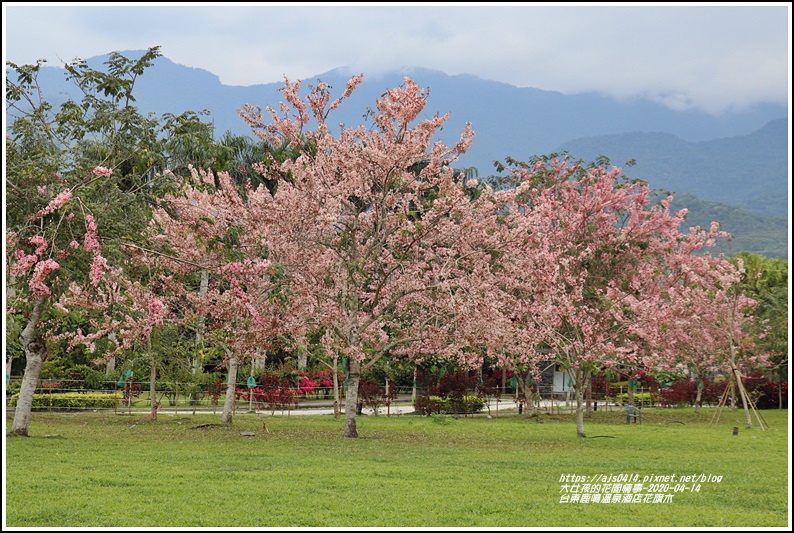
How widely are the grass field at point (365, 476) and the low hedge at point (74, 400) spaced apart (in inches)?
149

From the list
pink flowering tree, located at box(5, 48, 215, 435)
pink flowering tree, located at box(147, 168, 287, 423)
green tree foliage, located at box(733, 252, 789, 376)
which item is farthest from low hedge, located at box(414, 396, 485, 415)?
pink flowering tree, located at box(5, 48, 215, 435)

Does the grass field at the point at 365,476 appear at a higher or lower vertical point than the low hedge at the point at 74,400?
lower

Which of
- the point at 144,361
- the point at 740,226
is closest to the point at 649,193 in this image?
the point at 144,361

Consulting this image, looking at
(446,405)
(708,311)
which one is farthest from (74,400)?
(708,311)

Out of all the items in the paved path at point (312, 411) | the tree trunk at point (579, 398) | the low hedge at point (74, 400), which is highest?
the tree trunk at point (579, 398)

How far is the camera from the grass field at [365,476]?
8375 millimetres

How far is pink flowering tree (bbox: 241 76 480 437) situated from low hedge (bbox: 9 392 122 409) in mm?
10845

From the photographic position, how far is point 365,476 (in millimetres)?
11102

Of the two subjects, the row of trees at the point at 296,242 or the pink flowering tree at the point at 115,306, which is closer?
the pink flowering tree at the point at 115,306

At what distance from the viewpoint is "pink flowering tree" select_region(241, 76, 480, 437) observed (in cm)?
1684

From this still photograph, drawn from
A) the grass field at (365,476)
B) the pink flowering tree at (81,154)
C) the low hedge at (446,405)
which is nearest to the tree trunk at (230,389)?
the grass field at (365,476)

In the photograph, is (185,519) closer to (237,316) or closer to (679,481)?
(679,481)

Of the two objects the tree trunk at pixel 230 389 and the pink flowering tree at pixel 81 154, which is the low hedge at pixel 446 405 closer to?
the tree trunk at pixel 230 389

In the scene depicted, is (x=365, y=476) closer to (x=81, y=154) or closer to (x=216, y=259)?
(x=216, y=259)
